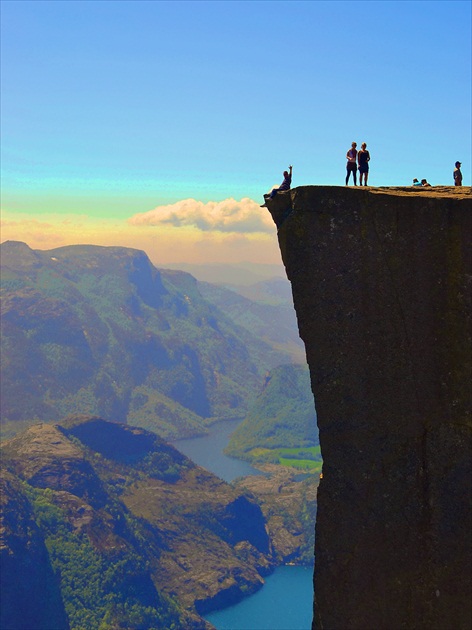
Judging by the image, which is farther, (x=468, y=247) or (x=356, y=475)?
(x=356, y=475)

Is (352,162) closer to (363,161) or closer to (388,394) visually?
(363,161)

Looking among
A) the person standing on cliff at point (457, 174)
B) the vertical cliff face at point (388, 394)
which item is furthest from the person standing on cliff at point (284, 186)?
the person standing on cliff at point (457, 174)

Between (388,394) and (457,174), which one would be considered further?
(457,174)

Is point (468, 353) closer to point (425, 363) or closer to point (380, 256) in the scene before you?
point (425, 363)

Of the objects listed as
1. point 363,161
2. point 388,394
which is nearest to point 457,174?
point 363,161

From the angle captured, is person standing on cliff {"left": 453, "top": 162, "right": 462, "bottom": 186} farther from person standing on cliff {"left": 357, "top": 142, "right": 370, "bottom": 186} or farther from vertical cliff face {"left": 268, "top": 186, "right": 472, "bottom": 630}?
vertical cliff face {"left": 268, "top": 186, "right": 472, "bottom": 630}

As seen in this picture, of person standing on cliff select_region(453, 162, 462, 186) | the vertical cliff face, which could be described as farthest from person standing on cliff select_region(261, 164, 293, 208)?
person standing on cliff select_region(453, 162, 462, 186)

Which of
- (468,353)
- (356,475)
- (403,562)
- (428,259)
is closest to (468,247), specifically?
(428,259)

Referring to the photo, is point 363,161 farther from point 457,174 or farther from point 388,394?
point 388,394

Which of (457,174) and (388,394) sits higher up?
(457,174)
